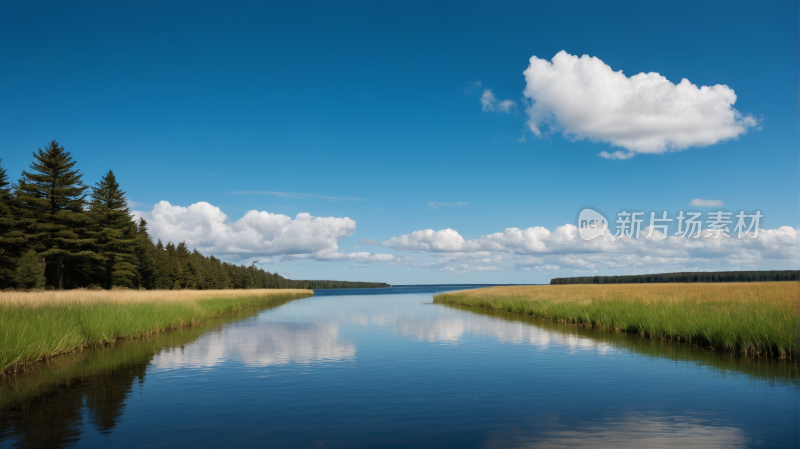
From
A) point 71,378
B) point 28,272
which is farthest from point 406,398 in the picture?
point 28,272

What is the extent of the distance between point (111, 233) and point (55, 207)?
25.2 feet

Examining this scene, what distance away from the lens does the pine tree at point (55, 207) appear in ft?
193

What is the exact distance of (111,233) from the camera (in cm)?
6700

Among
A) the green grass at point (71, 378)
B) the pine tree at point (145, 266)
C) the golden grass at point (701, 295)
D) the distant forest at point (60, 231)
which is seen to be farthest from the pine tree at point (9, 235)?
the golden grass at point (701, 295)

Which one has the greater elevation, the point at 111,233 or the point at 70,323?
the point at 111,233

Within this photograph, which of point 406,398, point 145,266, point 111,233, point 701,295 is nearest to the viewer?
point 406,398

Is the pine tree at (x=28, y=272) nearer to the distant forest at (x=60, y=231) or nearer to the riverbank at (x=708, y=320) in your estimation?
the distant forest at (x=60, y=231)

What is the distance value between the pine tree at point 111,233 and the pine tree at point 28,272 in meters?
10.4

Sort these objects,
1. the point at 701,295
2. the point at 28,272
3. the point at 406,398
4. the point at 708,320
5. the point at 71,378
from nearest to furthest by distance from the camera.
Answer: the point at 406,398 < the point at 71,378 < the point at 708,320 < the point at 701,295 < the point at 28,272

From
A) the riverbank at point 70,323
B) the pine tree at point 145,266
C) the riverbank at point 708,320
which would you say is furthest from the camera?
the pine tree at point 145,266

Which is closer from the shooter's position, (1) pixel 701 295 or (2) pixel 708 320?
(2) pixel 708 320

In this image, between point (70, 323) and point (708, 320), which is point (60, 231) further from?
point (708, 320)

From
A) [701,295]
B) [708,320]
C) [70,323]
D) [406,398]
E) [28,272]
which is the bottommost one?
[406,398]

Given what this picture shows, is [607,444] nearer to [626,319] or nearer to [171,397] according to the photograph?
[171,397]
